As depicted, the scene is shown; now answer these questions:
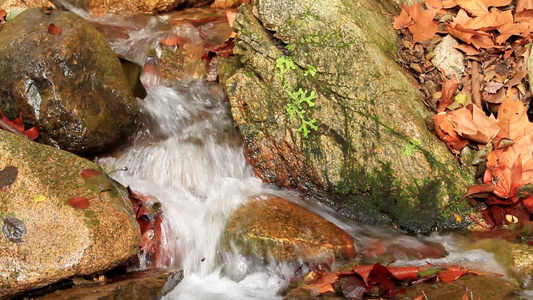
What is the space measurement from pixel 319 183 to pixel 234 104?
1119 millimetres

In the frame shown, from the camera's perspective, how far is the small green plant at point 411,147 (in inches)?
171

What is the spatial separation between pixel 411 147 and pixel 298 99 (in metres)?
1.11

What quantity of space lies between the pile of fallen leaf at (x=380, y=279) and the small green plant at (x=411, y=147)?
1091 mm

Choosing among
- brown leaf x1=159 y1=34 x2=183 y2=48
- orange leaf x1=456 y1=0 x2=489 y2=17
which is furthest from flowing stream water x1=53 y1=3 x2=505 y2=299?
orange leaf x1=456 y1=0 x2=489 y2=17

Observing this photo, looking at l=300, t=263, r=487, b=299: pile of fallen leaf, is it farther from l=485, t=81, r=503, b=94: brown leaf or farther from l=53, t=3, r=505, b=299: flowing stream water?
l=485, t=81, r=503, b=94: brown leaf

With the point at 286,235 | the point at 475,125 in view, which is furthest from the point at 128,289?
the point at 475,125

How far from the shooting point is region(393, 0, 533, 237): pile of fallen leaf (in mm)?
4203

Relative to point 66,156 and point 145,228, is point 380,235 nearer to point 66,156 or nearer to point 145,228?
point 145,228

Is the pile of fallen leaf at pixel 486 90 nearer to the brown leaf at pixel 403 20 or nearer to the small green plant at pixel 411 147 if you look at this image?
the brown leaf at pixel 403 20

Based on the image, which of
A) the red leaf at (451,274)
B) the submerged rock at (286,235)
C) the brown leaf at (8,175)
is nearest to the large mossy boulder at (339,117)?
the submerged rock at (286,235)

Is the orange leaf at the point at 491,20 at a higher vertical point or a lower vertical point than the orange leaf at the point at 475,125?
higher

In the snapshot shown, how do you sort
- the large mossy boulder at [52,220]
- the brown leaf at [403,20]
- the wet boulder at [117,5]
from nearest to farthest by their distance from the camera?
1. the large mossy boulder at [52,220]
2. the brown leaf at [403,20]
3. the wet boulder at [117,5]

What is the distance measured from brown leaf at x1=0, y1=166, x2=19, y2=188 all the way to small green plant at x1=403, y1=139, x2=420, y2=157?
3.13m

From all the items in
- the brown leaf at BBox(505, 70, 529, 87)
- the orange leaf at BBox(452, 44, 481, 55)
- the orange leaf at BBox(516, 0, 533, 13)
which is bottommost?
the brown leaf at BBox(505, 70, 529, 87)
